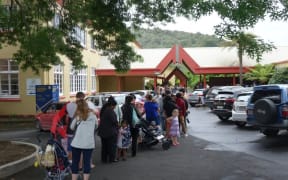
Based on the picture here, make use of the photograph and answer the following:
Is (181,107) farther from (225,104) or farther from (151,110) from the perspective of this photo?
(225,104)

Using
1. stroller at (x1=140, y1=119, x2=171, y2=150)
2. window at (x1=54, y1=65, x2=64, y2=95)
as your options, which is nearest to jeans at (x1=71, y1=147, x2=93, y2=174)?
stroller at (x1=140, y1=119, x2=171, y2=150)

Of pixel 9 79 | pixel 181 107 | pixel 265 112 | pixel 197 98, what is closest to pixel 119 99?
pixel 181 107

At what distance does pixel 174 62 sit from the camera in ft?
145

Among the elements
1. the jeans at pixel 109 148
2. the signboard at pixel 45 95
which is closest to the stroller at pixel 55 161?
the jeans at pixel 109 148

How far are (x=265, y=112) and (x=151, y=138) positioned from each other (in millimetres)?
3340

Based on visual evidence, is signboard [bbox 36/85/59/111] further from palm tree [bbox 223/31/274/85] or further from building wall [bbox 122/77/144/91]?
building wall [bbox 122/77/144/91]

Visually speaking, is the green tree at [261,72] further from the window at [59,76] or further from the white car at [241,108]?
→ the white car at [241,108]

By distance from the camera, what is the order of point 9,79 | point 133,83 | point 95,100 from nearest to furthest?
point 95,100
point 9,79
point 133,83

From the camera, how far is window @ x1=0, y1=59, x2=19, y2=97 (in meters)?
28.9

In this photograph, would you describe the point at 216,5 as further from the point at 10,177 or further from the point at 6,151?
the point at 6,151

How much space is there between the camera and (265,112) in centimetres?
1338

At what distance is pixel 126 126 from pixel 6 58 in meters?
18.9

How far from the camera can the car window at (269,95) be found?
13.9 meters

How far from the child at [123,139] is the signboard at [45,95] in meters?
11.8
